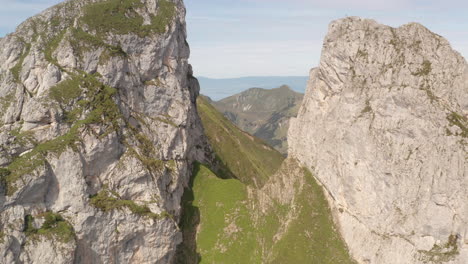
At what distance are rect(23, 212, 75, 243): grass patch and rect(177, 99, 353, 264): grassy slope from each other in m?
19.8

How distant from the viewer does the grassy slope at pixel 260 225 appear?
55.1 m

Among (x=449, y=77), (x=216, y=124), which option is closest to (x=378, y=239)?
(x=449, y=77)

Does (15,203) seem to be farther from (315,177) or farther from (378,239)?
(378,239)

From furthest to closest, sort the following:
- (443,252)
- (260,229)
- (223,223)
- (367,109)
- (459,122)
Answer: (223,223) → (260,229) → (367,109) → (459,122) → (443,252)

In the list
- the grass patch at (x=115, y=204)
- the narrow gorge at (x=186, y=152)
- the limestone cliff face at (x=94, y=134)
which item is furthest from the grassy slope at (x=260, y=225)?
the grass patch at (x=115, y=204)

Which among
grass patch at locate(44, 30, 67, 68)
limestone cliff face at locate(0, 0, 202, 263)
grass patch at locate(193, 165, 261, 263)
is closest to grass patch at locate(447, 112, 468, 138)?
grass patch at locate(193, 165, 261, 263)

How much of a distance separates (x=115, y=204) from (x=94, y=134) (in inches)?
432

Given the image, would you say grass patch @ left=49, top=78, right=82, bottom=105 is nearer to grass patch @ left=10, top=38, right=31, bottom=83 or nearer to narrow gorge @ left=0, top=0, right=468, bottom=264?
narrow gorge @ left=0, top=0, right=468, bottom=264

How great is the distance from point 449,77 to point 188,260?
1964 inches

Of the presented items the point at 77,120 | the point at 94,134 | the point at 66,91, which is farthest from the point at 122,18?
the point at 94,134

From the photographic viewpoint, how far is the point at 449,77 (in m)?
52.0

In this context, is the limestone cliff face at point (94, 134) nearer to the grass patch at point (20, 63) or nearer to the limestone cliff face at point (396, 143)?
the grass patch at point (20, 63)

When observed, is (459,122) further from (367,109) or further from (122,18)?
(122,18)

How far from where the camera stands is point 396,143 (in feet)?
170
